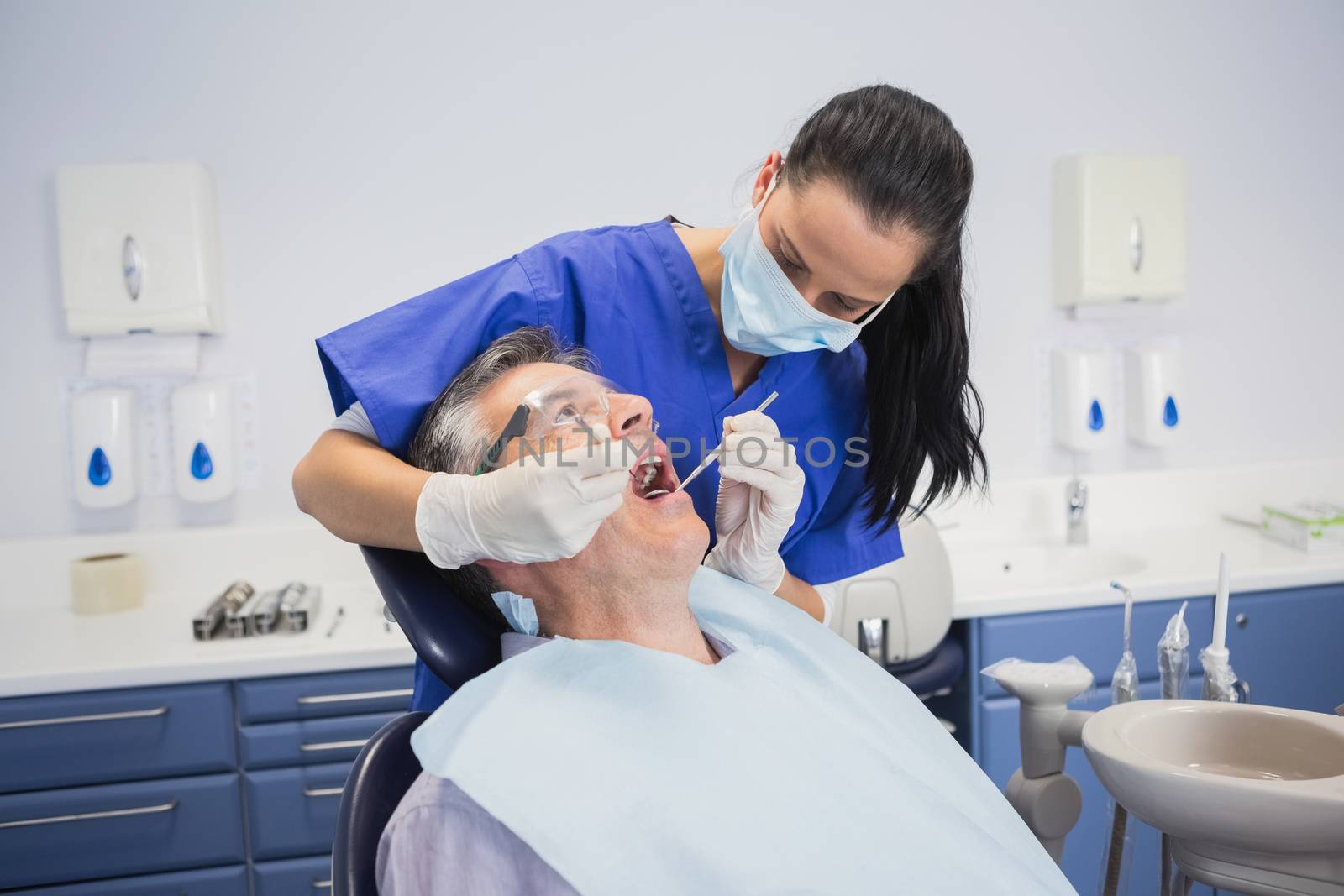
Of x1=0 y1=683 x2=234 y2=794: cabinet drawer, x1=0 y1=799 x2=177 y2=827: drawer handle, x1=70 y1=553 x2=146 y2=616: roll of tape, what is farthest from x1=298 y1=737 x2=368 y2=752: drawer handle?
x1=70 y1=553 x2=146 y2=616: roll of tape

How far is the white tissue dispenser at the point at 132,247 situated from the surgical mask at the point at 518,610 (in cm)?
143

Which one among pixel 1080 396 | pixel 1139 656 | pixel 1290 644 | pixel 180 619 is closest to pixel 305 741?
pixel 180 619

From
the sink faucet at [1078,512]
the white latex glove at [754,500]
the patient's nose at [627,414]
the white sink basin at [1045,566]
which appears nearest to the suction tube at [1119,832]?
the white latex glove at [754,500]

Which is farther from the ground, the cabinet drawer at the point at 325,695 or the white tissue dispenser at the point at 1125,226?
the white tissue dispenser at the point at 1125,226

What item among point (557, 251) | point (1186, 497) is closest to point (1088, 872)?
point (1186, 497)

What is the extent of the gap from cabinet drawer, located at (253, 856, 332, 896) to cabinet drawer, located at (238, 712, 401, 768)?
0.20 meters

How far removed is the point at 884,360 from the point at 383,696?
1.25 meters

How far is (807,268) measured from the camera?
1.15 metres

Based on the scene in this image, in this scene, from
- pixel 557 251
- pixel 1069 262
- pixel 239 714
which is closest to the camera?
pixel 557 251

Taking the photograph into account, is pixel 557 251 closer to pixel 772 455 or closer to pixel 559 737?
pixel 772 455

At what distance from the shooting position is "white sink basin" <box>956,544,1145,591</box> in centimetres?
243

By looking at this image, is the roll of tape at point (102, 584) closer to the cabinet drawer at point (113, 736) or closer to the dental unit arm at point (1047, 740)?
the cabinet drawer at point (113, 736)

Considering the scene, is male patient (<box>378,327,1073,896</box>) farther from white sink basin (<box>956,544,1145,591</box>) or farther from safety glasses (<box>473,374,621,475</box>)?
white sink basin (<box>956,544,1145,591</box>)

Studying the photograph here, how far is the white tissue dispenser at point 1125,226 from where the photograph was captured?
2.52 metres
